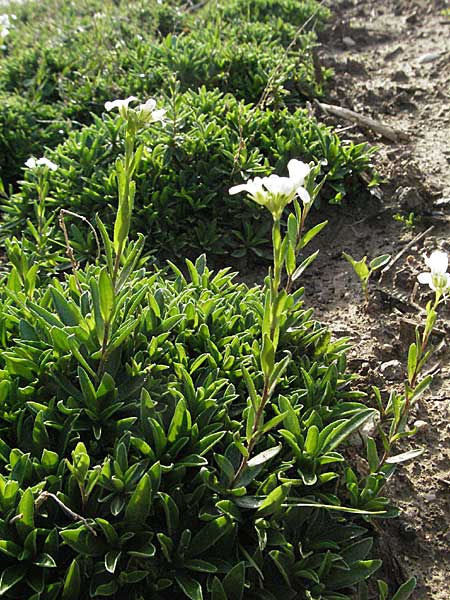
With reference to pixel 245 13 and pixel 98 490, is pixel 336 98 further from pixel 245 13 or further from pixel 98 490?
pixel 98 490

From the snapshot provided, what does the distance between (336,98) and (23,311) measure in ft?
10.2

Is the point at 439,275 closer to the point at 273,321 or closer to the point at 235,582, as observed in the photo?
the point at 273,321

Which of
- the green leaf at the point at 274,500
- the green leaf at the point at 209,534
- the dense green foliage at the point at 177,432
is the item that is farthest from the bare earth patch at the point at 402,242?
the green leaf at the point at 209,534

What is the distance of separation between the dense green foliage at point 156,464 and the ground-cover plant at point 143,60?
212 cm

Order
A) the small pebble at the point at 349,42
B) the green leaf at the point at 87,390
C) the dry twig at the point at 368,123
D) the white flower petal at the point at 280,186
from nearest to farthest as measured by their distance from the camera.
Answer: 1. the white flower petal at the point at 280,186
2. the green leaf at the point at 87,390
3. the dry twig at the point at 368,123
4. the small pebble at the point at 349,42

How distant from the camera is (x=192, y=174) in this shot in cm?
360

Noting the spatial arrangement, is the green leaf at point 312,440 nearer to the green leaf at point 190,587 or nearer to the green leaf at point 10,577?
the green leaf at point 190,587

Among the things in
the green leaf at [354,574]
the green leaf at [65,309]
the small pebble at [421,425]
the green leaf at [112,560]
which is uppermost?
the green leaf at [65,309]

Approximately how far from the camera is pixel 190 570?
189cm

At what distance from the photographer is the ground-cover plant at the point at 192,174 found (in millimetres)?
3477

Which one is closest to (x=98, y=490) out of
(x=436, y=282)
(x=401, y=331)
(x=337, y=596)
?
(x=337, y=596)

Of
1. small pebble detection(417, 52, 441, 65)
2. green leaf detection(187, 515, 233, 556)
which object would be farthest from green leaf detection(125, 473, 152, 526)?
small pebble detection(417, 52, 441, 65)

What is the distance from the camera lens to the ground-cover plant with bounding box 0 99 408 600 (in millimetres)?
1801

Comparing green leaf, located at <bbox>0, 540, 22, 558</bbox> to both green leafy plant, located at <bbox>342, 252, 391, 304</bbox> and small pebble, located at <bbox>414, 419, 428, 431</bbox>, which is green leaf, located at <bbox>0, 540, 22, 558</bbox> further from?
green leafy plant, located at <bbox>342, 252, 391, 304</bbox>
